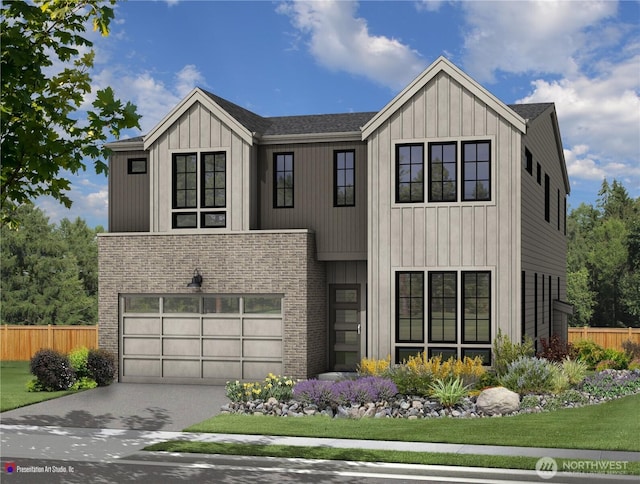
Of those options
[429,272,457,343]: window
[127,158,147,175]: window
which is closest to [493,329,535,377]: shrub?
[429,272,457,343]: window

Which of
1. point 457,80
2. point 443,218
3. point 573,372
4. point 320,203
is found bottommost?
point 573,372

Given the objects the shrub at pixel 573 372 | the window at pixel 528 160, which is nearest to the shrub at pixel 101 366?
the shrub at pixel 573 372

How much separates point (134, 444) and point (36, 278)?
132ft

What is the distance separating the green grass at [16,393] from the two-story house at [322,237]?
9.27 ft

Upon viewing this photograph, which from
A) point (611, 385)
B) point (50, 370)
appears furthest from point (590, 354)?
point (50, 370)

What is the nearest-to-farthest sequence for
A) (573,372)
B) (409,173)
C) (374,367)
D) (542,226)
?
(573,372) < (374,367) < (409,173) < (542,226)

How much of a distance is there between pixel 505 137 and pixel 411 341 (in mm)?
5886

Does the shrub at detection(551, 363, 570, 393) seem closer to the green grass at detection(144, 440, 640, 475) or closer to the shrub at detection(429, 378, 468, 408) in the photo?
the shrub at detection(429, 378, 468, 408)

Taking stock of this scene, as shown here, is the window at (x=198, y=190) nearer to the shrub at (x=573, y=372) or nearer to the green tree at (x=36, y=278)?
the shrub at (x=573, y=372)

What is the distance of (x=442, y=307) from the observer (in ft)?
69.4

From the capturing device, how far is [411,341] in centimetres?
2141

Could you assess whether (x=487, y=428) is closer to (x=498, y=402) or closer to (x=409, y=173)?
(x=498, y=402)

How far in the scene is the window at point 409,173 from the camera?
70.7 feet

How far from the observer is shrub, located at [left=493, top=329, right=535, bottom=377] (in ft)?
65.8
